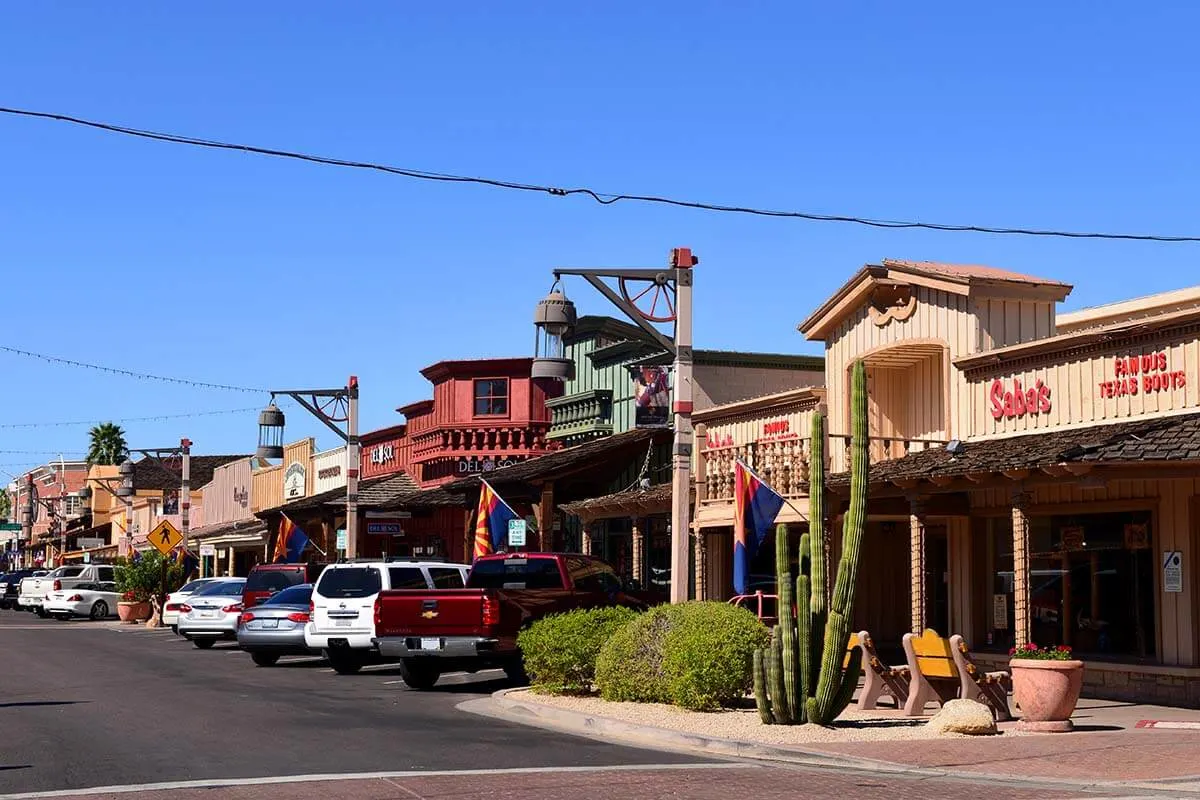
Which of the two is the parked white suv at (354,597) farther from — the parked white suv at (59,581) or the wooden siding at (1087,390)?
the parked white suv at (59,581)

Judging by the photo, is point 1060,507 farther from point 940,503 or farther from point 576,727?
point 576,727

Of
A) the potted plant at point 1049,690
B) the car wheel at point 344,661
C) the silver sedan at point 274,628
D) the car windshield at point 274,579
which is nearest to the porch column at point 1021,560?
the potted plant at point 1049,690

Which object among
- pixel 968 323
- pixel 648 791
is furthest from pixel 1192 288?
pixel 648 791

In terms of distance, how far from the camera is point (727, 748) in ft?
47.8

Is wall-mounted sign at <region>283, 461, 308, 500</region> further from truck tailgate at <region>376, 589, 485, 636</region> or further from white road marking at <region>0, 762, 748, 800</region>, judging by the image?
white road marking at <region>0, 762, 748, 800</region>

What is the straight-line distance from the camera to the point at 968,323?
23.2 meters

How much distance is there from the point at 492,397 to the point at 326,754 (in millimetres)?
32530

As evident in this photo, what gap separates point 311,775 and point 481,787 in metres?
1.49

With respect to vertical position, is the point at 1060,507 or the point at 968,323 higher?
the point at 968,323

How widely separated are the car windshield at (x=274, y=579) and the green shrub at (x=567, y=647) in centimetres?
1432

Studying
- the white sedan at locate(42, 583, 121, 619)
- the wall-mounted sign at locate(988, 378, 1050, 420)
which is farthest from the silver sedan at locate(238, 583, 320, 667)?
the white sedan at locate(42, 583, 121, 619)

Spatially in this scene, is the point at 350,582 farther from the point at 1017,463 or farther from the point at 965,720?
the point at 965,720

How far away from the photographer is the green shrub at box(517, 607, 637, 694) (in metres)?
19.1

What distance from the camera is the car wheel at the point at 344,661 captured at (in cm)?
2558
